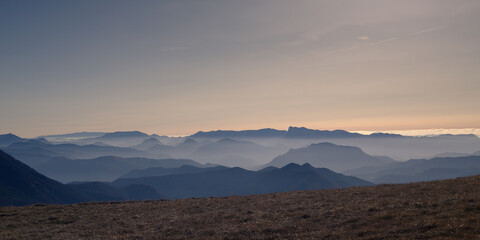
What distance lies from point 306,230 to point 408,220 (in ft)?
20.9

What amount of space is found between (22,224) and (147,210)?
36.5ft

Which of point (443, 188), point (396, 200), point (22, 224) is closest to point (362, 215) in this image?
point (396, 200)

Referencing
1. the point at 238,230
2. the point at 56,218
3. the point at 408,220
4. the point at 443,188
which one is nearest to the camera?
the point at 408,220

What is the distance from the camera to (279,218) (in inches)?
989

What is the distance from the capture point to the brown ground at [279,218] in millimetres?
18875

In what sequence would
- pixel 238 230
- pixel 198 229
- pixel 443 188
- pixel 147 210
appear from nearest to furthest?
1. pixel 238 230
2. pixel 198 229
3. pixel 443 188
4. pixel 147 210

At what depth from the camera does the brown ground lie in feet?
61.9

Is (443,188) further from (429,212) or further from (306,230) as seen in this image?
(306,230)

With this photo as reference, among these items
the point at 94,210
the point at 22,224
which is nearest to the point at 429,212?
the point at 94,210

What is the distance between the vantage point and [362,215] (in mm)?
22641

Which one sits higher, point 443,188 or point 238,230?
point 443,188

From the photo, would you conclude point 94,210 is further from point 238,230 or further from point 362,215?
point 362,215

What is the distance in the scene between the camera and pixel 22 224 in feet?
94.5

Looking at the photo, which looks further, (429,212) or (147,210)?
(147,210)
